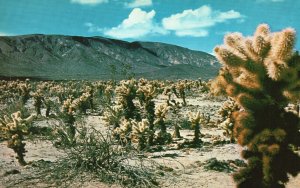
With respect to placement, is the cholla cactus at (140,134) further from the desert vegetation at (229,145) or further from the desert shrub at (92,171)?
the desert shrub at (92,171)

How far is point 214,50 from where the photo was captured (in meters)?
7.05

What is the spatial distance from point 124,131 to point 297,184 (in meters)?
7.68

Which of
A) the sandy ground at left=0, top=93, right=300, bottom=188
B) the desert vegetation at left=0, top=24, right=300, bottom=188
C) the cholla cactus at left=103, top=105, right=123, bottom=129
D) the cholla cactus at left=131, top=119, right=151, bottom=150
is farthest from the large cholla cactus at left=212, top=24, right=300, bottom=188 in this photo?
the cholla cactus at left=103, top=105, right=123, bottom=129

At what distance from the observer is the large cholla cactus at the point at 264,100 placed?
21.9 ft

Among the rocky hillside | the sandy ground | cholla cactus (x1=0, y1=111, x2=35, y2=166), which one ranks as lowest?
the sandy ground

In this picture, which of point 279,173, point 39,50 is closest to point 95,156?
point 279,173

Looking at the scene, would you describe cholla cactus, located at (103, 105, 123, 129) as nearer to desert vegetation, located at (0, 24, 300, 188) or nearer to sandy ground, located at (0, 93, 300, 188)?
desert vegetation, located at (0, 24, 300, 188)

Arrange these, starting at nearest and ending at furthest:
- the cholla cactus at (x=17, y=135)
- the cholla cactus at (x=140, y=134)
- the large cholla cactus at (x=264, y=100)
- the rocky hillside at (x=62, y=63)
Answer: the large cholla cactus at (x=264, y=100)
the cholla cactus at (x=17, y=135)
the cholla cactus at (x=140, y=134)
the rocky hillside at (x=62, y=63)

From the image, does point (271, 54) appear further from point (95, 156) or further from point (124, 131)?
point (124, 131)

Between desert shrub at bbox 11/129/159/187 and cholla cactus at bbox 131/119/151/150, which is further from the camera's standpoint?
cholla cactus at bbox 131/119/151/150

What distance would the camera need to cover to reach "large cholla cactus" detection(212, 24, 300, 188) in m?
6.68

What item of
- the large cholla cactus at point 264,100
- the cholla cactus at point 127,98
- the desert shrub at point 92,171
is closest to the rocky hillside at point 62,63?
the cholla cactus at point 127,98

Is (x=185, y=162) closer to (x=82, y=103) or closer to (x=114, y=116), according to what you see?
(x=114, y=116)

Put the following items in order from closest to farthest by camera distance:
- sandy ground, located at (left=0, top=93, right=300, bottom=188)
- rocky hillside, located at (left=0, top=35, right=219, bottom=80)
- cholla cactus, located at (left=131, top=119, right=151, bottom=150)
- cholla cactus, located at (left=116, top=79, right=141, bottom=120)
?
sandy ground, located at (left=0, top=93, right=300, bottom=188) → cholla cactus, located at (left=131, top=119, right=151, bottom=150) → cholla cactus, located at (left=116, top=79, right=141, bottom=120) → rocky hillside, located at (left=0, top=35, right=219, bottom=80)
